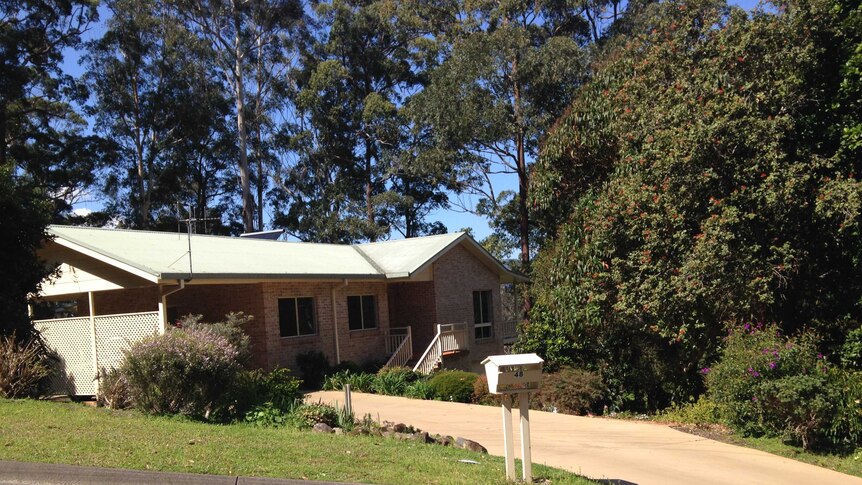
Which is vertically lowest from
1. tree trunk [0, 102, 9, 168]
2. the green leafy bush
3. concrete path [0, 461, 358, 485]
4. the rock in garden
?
the rock in garden

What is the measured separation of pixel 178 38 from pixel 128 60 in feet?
9.44

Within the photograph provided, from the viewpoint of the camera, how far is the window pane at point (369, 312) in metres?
23.7

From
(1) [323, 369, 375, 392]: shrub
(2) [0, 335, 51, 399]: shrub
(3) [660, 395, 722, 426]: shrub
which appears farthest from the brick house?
(3) [660, 395, 722, 426]: shrub

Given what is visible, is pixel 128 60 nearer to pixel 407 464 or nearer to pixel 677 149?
pixel 677 149

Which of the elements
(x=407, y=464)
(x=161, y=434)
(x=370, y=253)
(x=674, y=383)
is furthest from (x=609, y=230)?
(x=370, y=253)

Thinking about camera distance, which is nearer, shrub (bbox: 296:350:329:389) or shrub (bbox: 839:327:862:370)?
shrub (bbox: 839:327:862:370)

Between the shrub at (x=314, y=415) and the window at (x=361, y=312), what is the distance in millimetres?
11116

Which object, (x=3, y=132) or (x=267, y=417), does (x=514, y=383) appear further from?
(x=3, y=132)

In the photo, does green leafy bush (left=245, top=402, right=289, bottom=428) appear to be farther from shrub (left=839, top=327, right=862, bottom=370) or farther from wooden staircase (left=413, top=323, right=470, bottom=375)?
wooden staircase (left=413, top=323, right=470, bottom=375)

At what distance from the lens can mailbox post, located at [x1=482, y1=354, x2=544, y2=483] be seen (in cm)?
750

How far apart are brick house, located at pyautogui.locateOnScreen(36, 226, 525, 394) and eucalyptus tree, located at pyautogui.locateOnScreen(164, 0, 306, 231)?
19488mm

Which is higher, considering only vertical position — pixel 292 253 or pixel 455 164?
pixel 455 164

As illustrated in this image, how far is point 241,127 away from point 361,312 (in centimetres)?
2297

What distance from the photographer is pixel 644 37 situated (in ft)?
52.9
